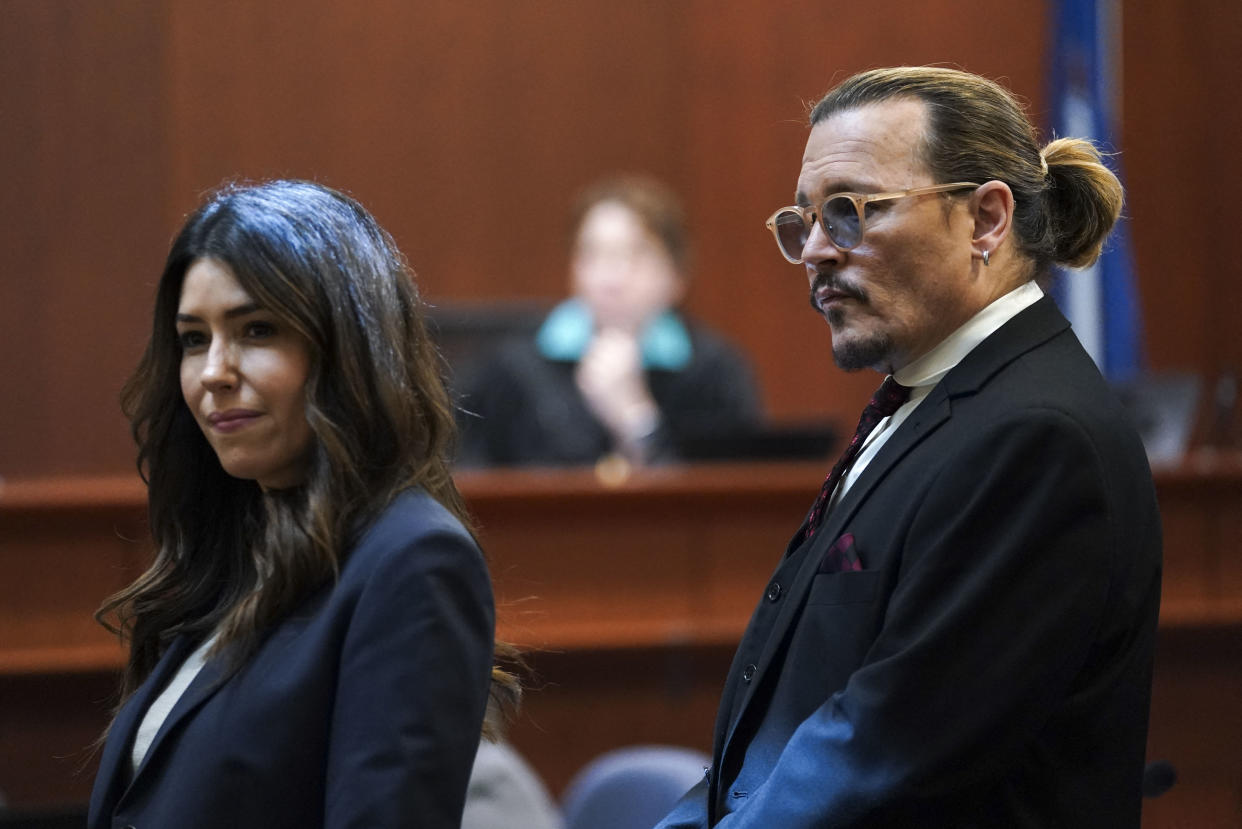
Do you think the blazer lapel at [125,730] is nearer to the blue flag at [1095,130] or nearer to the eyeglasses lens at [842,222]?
the eyeglasses lens at [842,222]

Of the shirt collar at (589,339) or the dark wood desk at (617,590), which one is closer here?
the dark wood desk at (617,590)

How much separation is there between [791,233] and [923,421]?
353 mm

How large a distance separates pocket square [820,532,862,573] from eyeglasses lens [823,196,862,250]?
37 cm

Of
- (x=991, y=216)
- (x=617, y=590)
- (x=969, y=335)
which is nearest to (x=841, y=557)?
(x=969, y=335)

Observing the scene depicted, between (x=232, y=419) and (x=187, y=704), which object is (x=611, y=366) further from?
(x=187, y=704)

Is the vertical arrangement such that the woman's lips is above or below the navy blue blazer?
above

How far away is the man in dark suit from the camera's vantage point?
1599 mm

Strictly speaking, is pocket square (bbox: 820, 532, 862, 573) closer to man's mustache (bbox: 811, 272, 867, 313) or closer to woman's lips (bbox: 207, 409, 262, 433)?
man's mustache (bbox: 811, 272, 867, 313)

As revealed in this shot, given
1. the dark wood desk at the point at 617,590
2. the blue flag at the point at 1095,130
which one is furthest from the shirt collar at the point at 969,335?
the blue flag at the point at 1095,130

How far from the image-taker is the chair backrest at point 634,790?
2.75m

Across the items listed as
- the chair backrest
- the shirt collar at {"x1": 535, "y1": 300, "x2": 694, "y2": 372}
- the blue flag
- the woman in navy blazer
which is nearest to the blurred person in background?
the shirt collar at {"x1": 535, "y1": 300, "x2": 694, "y2": 372}

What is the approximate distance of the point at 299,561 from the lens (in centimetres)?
181

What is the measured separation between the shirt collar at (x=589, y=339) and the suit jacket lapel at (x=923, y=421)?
3588mm

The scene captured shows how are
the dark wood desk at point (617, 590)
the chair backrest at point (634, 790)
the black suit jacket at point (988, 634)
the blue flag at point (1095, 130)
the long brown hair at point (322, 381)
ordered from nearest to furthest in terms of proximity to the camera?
the black suit jacket at point (988, 634) < the long brown hair at point (322, 381) < the chair backrest at point (634, 790) < the dark wood desk at point (617, 590) < the blue flag at point (1095, 130)
